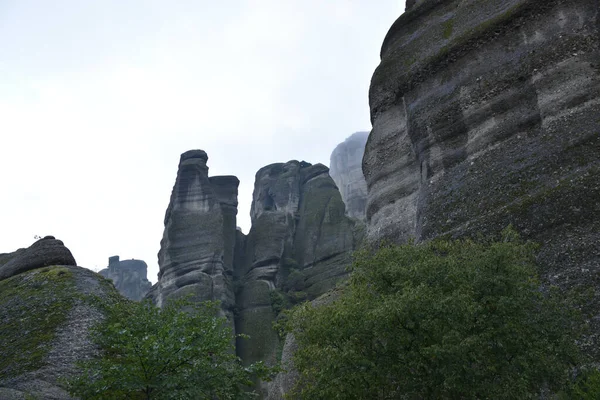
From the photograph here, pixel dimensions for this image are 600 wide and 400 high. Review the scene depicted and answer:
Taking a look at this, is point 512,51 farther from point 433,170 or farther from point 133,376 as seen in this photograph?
point 133,376

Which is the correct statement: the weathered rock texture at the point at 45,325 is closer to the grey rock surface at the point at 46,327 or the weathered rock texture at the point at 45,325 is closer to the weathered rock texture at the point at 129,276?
the grey rock surface at the point at 46,327

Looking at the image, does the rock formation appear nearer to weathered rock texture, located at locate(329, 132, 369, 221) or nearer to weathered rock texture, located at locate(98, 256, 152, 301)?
weathered rock texture, located at locate(329, 132, 369, 221)

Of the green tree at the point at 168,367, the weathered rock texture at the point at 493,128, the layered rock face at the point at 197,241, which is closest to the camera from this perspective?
the green tree at the point at 168,367

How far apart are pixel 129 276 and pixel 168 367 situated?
478 ft

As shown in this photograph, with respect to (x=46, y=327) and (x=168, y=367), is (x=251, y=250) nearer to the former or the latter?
(x=46, y=327)

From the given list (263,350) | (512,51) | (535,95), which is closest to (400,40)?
(512,51)

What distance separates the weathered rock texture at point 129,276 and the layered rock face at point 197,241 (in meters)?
62.0

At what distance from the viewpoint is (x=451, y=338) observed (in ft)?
42.4

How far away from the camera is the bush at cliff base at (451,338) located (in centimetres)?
1318

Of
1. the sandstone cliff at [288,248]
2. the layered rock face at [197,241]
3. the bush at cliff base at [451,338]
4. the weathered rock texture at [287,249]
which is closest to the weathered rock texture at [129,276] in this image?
the sandstone cliff at [288,248]

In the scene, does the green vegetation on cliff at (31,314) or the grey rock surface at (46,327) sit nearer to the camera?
the grey rock surface at (46,327)

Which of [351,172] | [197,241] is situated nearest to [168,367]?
[197,241]

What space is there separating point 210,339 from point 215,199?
7390 centimetres

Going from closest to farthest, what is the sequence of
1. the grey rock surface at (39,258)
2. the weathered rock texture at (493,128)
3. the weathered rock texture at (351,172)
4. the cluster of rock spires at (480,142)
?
the cluster of rock spires at (480,142), the weathered rock texture at (493,128), the grey rock surface at (39,258), the weathered rock texture at (351,172)
